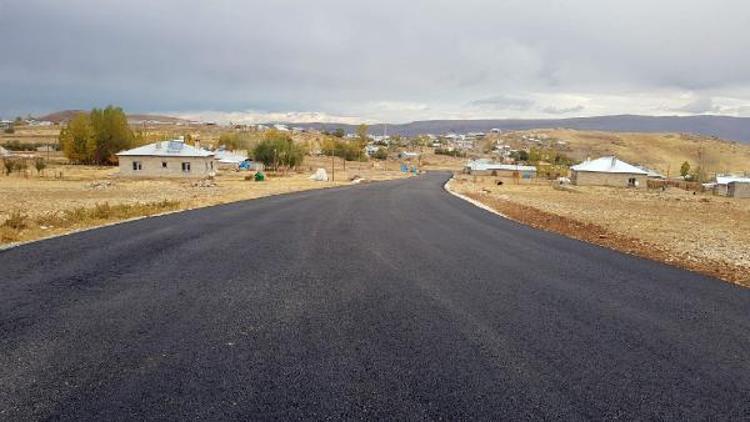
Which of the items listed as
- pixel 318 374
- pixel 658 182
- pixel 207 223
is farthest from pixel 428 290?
pixel 658 182

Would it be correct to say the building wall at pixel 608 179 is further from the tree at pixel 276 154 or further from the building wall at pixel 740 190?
the tree at pixel 276 154

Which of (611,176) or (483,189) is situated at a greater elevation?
(483,189)

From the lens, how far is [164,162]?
6650 centimetres

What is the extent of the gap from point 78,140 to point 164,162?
29576 millimetres

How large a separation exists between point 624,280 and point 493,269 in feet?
8.28

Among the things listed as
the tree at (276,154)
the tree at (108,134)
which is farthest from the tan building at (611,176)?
the tree at (108,134)

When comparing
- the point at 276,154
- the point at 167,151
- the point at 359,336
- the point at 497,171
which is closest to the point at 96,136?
the point at 167,151

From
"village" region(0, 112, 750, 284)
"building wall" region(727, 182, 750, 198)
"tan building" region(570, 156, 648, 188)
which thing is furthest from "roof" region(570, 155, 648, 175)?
"building wall" region(727, 182, 750, 198)

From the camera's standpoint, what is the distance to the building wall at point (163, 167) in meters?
65.6

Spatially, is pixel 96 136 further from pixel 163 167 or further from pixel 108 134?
pixel 163 167

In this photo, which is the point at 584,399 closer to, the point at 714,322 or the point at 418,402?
the point at 418,402

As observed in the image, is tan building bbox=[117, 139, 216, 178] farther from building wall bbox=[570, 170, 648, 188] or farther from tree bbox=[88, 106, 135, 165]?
building wall bbox=[570, 170, 648, 188]

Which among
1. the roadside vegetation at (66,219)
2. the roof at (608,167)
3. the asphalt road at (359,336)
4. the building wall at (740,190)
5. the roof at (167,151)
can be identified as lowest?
the building wall at (740,190)

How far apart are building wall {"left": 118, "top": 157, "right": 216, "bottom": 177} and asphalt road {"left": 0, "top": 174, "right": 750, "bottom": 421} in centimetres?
5663
